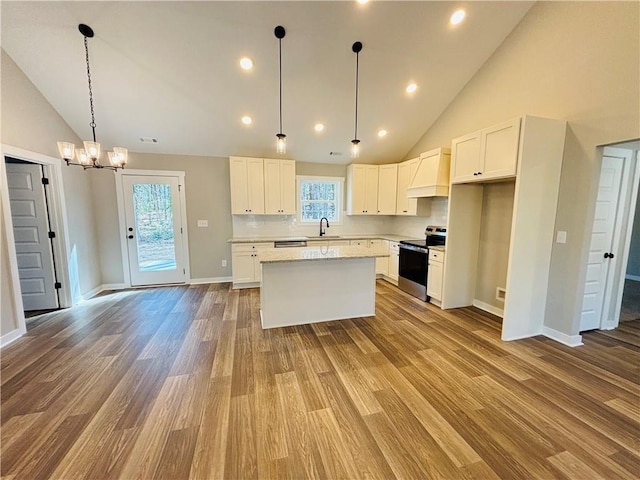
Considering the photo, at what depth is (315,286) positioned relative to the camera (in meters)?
3.47

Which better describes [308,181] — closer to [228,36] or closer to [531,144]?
[228,36]

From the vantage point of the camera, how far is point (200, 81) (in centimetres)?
359

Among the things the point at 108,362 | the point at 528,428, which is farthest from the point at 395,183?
the point at 108,362

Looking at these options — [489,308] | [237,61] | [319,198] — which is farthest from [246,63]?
[489,308]

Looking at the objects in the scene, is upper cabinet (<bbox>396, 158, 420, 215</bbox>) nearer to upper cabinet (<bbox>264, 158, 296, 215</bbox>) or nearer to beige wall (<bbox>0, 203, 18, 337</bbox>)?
upper cabinet (<bbox>264, 158, 296, 215</bbox>)

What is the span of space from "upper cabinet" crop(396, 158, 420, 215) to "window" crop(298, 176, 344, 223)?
1290 millimetres

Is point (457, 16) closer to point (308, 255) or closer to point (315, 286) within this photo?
point (308, 255)

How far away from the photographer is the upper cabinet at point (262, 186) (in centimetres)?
503

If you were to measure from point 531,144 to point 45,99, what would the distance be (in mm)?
A: 6264

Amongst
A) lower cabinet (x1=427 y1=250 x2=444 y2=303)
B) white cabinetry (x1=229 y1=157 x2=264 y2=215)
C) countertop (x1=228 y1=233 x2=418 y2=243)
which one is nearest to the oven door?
lower cabinet (x1=427 y1=250 x2=444 y2=303)

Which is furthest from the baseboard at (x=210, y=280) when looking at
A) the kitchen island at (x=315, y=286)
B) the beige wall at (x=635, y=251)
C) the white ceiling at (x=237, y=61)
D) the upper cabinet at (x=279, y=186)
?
the beige wall at (x=635, y=251)

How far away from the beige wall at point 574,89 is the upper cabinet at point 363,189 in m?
2.56

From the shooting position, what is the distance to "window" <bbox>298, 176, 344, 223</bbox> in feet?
19.1

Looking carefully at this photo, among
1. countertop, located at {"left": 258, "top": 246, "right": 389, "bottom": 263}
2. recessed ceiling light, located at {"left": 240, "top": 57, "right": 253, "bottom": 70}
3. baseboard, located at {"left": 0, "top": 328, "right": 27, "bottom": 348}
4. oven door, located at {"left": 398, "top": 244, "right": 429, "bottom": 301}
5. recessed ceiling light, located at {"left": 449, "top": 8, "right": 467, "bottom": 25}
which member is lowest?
baseboard, located at {"left": 0, "top": 328, "right": 27, "bottom": 348}
